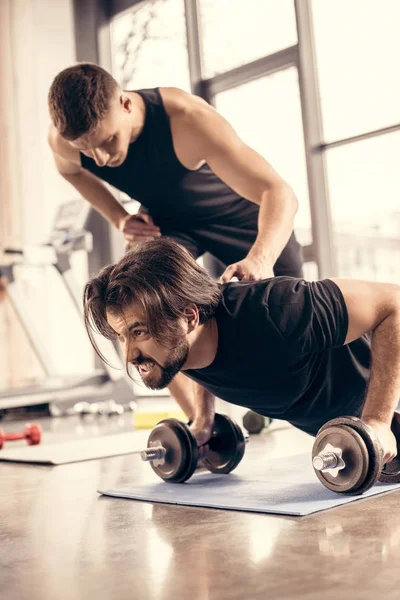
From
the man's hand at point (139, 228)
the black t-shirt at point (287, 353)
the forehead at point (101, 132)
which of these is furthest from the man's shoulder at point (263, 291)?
A: the man's hand at point (139, 228)

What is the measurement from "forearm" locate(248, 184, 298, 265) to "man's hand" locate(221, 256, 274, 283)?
0.07 ft

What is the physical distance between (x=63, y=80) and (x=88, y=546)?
1149mm

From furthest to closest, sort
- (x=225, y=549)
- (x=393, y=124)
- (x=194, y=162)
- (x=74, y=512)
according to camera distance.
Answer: (x=393, y=124), (x=194, y=162), (x=74, y=512), (x=225, y=549)

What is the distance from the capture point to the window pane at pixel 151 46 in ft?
16.8

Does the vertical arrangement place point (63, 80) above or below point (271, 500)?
above

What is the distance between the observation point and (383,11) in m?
3.88

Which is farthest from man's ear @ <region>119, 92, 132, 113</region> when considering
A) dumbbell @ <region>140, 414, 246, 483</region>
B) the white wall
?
the white wall

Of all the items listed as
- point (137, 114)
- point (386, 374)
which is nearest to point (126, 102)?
point (137, 114)

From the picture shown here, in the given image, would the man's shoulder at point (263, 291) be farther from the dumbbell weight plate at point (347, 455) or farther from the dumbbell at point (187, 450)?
the dumbbell at point (187, 450)

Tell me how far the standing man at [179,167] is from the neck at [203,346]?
9.5 inches

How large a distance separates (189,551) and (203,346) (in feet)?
1.40

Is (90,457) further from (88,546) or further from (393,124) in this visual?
(393,124)

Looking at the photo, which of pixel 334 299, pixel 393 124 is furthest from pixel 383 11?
pixel 334 299

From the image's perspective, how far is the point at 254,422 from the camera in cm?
284
